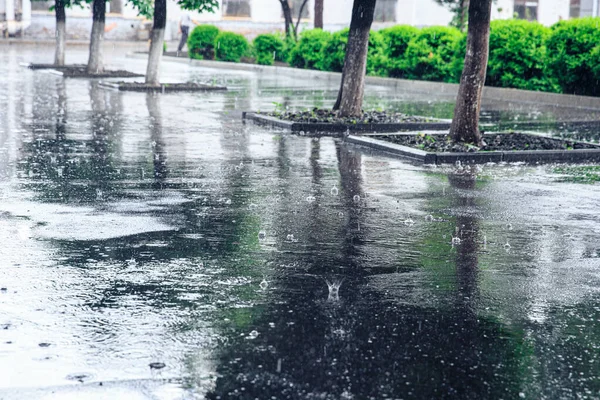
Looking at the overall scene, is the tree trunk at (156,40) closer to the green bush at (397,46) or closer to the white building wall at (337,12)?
the green bush at (397,46)

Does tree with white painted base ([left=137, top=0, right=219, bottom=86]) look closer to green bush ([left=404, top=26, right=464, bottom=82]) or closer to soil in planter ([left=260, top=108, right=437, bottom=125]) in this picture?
green bush ([left=404, top=26, right=464, bottom=82])

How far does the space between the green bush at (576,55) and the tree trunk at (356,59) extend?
7416 mm

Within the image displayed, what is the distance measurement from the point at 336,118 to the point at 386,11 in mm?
43755

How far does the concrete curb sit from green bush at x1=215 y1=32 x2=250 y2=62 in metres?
1.56

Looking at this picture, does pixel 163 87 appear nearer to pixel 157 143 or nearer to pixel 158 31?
pixel 158 31

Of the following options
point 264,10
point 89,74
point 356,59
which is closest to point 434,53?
point 89,74

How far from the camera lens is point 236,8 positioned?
6475 centimetres

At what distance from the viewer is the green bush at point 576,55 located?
75.1ft

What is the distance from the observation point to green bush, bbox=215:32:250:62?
43188 millimetres

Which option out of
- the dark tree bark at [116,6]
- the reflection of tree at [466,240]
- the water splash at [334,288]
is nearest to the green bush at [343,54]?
the reflection of tree at [466,240]

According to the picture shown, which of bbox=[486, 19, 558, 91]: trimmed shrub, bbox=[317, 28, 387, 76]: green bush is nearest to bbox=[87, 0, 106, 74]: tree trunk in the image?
bbox=[317, 28, 387, 76]: green bush

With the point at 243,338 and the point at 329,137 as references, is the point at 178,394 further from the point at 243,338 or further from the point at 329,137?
the point at 329,137

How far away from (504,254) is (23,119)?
11.8 m

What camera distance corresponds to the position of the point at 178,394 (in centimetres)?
472
